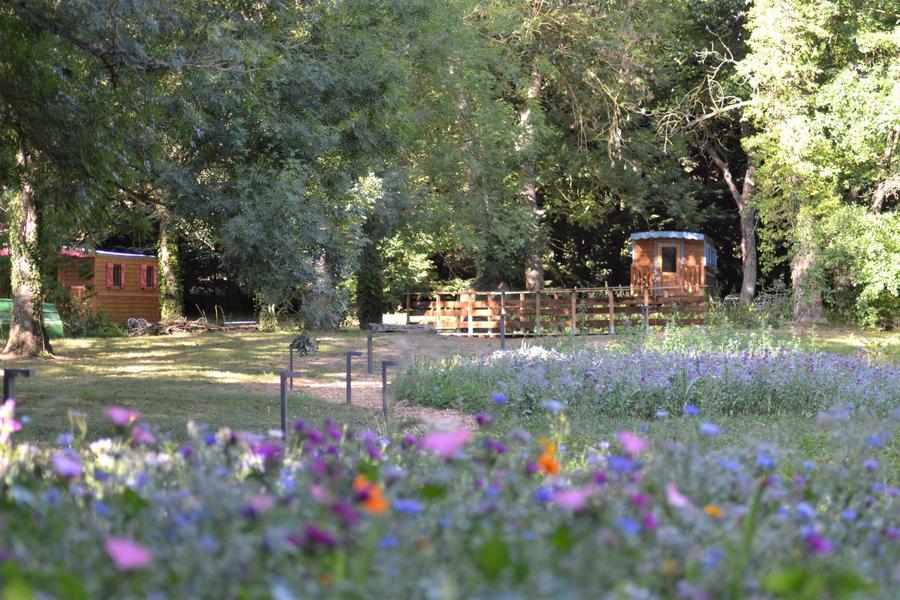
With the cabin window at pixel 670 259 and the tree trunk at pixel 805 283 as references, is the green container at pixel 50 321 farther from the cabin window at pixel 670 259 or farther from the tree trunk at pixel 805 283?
the tree trunk at pixel 805 283

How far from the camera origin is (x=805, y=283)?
24.9m

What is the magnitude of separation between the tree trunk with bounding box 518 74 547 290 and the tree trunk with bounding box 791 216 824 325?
637 cm

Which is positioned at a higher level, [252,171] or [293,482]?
[252,171]

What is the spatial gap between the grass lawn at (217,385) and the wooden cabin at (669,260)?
594 cm

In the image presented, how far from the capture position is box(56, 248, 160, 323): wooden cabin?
2811 centimetres

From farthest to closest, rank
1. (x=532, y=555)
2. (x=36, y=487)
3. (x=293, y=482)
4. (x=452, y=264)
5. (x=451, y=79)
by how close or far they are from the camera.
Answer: (x=452, y=264) → (x=451, y=79) → (x=293, y=482) → (x=36, y=487) → (x=532, y=555)

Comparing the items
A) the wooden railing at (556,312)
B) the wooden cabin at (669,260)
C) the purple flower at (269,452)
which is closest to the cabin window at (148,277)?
the wooden railing at (556,312)

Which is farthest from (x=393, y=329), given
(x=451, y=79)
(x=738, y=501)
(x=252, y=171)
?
(x=738, y=501)

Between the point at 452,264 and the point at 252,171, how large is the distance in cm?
2107

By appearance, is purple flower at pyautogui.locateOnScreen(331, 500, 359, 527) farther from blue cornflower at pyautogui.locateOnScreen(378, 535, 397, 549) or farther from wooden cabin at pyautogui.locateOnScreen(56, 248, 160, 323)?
wooden cabin at pyautogui.locateOnScreen(56, 248, 160, 323)

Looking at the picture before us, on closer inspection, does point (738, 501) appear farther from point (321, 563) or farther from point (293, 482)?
point (321, 563)

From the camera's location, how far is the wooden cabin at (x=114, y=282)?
92.2 ft

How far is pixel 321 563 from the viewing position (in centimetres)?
213

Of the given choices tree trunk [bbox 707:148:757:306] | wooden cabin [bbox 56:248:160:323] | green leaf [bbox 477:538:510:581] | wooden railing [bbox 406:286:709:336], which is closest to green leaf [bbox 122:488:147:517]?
green leaf [bbox 477:538:510:581]
